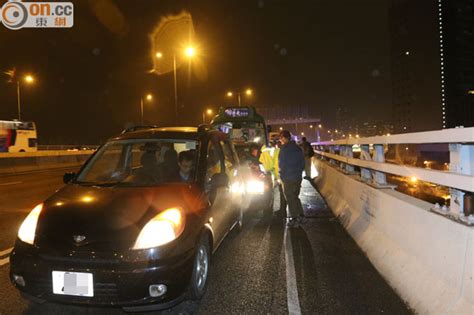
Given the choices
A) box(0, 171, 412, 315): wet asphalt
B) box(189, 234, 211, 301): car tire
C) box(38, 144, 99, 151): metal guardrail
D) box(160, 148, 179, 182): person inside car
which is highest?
box(38, 144, 99, 151): metal guardrail

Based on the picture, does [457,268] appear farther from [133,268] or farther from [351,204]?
[351,204]

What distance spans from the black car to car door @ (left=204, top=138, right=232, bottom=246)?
0.02m

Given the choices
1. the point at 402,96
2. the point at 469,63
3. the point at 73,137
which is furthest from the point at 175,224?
the point at 402,96

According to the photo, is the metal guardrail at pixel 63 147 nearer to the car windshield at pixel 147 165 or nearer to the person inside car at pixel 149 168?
the car windshield at pixel 147 165

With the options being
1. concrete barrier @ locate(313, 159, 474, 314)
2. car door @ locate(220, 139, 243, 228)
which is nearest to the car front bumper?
concrete barrier @ locate(313, 159, 474, 314)

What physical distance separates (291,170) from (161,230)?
4.67m

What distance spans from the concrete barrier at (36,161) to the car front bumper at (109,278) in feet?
68.7

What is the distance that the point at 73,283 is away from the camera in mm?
3492

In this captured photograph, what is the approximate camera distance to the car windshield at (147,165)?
493 cm

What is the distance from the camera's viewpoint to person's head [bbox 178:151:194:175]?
499 cm

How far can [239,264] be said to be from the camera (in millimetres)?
5445

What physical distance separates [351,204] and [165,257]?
499cm

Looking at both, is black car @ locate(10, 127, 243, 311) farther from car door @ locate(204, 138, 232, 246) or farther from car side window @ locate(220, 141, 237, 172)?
car side window @ locate(220, 141, 237, 172)

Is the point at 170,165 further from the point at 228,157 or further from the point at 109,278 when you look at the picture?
the point at 109,278
